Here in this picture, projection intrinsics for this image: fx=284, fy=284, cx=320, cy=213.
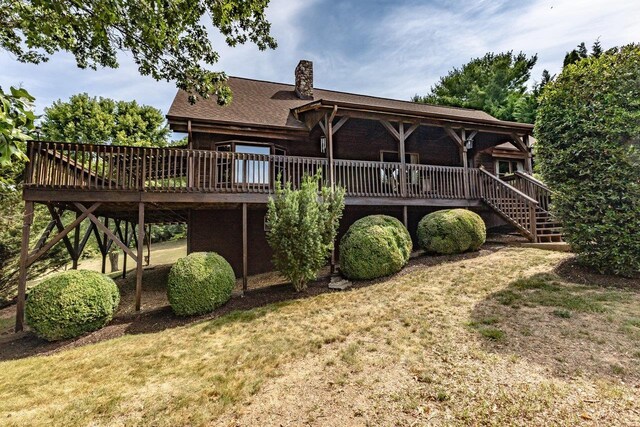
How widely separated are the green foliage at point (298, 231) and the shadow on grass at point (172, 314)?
0.72m

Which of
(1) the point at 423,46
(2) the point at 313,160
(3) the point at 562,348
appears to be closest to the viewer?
(3) the point at 562,348

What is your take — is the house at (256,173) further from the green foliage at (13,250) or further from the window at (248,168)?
the green foliage at (13,250)

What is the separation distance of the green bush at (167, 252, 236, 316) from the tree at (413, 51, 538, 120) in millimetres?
33559

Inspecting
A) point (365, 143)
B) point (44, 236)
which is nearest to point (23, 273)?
point (44, 236)

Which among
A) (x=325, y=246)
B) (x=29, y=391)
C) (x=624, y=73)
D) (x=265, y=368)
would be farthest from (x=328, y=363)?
(x=624, y=73)

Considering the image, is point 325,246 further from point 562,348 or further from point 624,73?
point 624,73

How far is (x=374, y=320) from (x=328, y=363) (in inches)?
62.6

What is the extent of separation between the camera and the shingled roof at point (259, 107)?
9758 millimetres

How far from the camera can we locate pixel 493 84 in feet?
107

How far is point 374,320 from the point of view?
5.45 metres

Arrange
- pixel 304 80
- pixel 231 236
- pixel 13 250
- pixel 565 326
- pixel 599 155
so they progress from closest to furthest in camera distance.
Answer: pixel 565 326, pixel 599 155, pixel 13 250, pixel 231 236, pixel 304 80

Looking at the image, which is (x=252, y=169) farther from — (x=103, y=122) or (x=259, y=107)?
(x=103, y=122)

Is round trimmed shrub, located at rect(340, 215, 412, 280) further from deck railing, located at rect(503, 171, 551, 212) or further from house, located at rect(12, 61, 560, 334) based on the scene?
deck railing, located at rect(503, 171, 551, 212)

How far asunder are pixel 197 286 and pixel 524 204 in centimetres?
1085
